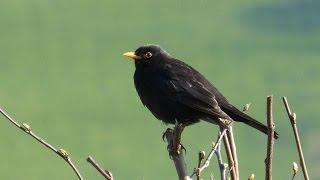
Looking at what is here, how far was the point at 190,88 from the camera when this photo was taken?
4.38m

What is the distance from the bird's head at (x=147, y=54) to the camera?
16.0 ft

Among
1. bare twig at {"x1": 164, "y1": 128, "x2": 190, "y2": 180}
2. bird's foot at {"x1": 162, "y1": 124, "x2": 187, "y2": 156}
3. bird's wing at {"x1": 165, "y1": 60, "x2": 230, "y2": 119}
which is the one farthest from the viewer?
bird's wing at {"x1": 165, "y1": 60, "x2": 230, "y2": 119}

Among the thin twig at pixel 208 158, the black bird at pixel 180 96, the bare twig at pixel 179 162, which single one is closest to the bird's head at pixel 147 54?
the black bird at pixel 180 96

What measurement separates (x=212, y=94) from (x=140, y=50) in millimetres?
807

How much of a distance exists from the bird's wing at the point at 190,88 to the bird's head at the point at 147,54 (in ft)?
A: 0.98

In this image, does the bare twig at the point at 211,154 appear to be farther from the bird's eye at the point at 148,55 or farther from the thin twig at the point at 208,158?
the bird's eye at the point at 148,55

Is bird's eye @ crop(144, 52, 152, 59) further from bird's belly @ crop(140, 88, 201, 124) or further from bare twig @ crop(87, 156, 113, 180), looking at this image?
bare twig @ crop(87, 156, 113, 180)

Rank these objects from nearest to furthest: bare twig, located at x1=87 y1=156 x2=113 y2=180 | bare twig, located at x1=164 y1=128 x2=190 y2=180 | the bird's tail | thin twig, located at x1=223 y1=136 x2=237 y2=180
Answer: bare twig, located at x1=87 y1=156 x2=113 y2=180 → thin twig, located at x1=223 y1=136 x2=237 y2=180 → bare twig, located at x1=164 y1=128 x2=190 y2=180 → the bird's tail

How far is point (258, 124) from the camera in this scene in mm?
3959

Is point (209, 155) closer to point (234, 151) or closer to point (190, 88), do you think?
point (234, 151)

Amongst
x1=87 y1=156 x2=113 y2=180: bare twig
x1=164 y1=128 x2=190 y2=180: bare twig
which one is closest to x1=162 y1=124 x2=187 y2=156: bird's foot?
x1=164 y1=128 x2=190 y2=180: bare twig

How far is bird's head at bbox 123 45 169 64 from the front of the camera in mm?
4887

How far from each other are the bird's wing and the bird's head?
30 cm

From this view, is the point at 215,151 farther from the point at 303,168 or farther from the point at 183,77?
the point at 183,77
